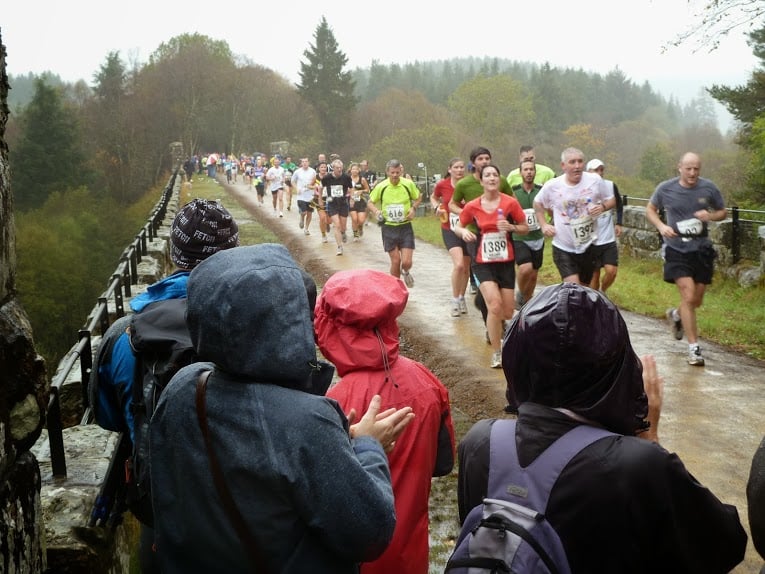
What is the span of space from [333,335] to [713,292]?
10765mm

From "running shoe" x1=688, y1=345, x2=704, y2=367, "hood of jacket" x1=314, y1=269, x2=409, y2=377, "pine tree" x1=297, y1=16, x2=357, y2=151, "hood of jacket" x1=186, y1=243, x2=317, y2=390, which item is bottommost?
"running shoe" x1=688, y1=345, x2=704, y2=367

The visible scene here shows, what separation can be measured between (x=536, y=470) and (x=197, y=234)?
1945 mm

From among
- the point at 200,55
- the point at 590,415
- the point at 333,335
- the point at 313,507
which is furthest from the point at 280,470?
the point at 200,55

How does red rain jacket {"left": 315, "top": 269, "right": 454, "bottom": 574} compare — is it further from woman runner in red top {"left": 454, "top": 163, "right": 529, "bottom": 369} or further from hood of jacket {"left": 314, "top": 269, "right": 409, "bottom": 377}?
woman runner in red top {"left": 454, "top": 163, "right": 529, "bottom": 369}

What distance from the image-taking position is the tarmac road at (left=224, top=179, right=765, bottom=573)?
5695 mm

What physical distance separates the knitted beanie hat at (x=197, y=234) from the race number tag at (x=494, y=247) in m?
4.94

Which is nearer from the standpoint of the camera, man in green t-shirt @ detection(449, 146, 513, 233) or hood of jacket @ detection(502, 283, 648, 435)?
hood of jacket @ detection(502, 283, 648, 435)

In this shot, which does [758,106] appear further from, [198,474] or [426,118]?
[426,118]

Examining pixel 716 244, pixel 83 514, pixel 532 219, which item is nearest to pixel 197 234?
pixel 83 514

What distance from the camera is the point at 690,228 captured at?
792 cm

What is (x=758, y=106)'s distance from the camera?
24.2 metres

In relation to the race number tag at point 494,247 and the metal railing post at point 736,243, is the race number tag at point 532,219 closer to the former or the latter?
the race number tag at point 494,247

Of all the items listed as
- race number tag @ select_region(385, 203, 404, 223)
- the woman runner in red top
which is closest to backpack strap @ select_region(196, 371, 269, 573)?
the woman runner in red top

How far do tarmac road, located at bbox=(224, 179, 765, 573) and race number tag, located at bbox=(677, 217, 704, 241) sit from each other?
49.3 inches
